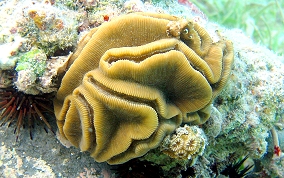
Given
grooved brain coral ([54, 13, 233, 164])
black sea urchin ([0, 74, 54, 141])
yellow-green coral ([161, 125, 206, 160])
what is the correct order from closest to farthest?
grooved brain coral ([54, 13, 233, 164])
yellow-green coral ([161, 125, 206, 160])
black sea urchin ([0, 74, 54, 141])

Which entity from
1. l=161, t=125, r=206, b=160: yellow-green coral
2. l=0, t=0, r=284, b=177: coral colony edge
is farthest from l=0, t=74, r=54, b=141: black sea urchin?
l=161, t=125, r=206, b=160: yellow-green coral

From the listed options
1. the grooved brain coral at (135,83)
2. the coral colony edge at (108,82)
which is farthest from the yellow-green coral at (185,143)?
the grooved brain coral at (135,83)

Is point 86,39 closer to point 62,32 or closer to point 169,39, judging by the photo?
point 62,32

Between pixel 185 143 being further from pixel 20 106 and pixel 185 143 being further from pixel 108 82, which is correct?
pixel 20 106

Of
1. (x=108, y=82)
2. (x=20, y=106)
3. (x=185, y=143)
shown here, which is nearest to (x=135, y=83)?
(x=108, y=82)

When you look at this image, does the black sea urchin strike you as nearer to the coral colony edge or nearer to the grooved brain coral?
the coral colony edge

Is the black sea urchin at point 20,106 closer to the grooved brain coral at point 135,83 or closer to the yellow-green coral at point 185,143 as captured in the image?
the grooved brain coral at point 135,83

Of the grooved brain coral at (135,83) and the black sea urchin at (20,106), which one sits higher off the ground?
the grooved brain coral at (135,83)
